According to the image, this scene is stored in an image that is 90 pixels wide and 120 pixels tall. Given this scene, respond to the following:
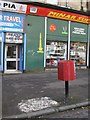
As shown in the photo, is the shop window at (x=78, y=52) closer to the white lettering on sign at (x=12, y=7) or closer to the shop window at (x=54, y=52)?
the shop window at (x=54, y=52)

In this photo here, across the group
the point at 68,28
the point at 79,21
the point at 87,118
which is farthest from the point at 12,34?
the point at 87,118

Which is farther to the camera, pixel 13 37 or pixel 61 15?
pixel 61 15

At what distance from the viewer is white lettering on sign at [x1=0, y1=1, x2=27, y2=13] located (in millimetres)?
14909

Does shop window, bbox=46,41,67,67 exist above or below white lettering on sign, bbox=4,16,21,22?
below

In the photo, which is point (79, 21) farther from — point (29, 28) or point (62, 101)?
point (62, 101)

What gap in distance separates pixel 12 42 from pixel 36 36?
175 cm

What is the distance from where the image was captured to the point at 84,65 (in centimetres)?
1969

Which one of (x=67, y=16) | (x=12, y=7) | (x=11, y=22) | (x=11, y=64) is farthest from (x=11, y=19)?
(x=67, y=16)

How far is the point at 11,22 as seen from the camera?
15438mm

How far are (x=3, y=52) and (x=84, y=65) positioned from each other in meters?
7.08

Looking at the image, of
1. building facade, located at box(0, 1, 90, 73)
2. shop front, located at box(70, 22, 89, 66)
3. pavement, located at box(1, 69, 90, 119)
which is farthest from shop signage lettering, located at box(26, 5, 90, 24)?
pavement, located at box(1, 69, 90, 119)

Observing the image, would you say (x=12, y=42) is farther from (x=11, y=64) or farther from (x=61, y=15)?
(x=61, y=15)

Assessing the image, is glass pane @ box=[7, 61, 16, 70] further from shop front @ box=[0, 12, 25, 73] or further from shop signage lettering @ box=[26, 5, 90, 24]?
shop signage lettering @ box=[26, 5, 90, 24]

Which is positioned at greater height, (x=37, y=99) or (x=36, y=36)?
(x=36, y=36)
